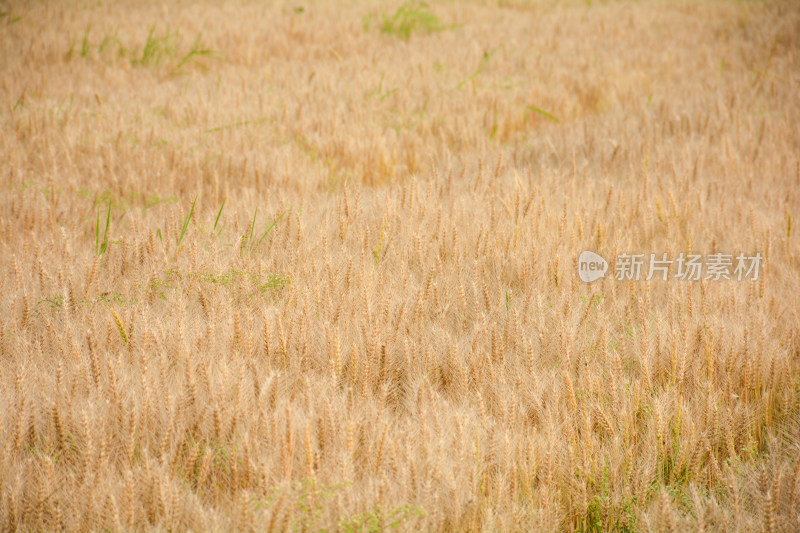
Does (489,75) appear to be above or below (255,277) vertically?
above

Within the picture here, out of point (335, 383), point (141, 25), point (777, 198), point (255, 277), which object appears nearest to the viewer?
point (335, 383)

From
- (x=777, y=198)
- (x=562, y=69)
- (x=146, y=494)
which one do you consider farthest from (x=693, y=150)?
(x=146, y=494)

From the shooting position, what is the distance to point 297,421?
5.78ft

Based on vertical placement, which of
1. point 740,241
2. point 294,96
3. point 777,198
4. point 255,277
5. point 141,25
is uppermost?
point 141,25

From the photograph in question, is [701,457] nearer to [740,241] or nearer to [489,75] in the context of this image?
[740,241]

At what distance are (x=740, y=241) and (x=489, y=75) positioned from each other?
392cm

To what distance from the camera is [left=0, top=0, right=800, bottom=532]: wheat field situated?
1586 millimetres

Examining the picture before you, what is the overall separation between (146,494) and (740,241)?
292 centimetres

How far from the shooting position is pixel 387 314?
7.48 ft

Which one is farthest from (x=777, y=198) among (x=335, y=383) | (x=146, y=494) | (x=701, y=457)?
(x=146, y=494)

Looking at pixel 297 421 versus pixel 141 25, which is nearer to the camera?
pixel 297 421

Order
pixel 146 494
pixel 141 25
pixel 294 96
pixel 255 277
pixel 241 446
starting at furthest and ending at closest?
1. pixel 141 25
2. pixel 294 96
3. pixel 255 277
4. pixel 241 446
5. pixel 146 494

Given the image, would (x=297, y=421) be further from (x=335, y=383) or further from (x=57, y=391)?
(x=57, y=391)

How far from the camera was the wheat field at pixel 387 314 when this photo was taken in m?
1.59
